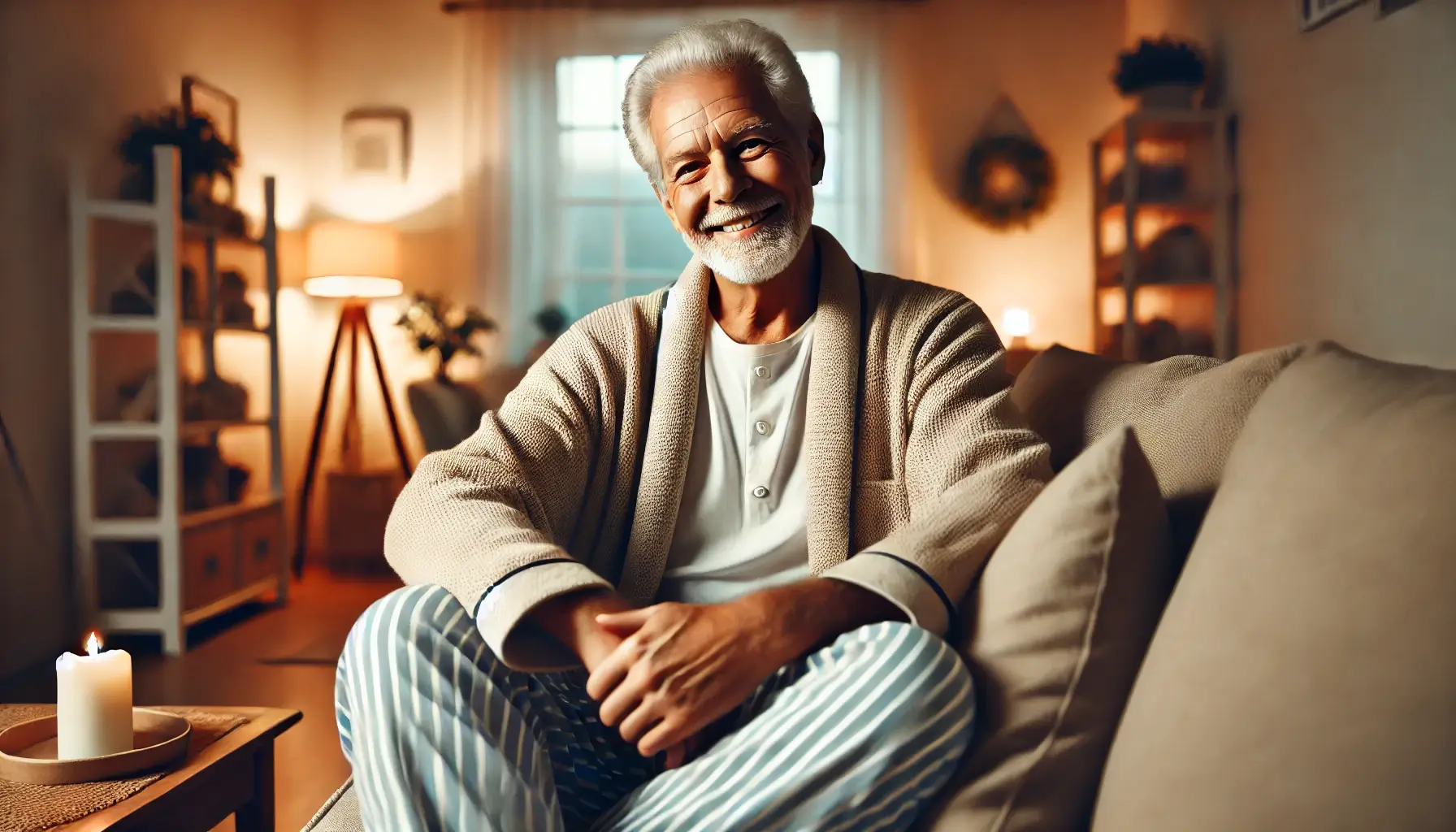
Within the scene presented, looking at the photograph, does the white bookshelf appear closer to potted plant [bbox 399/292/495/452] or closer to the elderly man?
potted plant [bbox 399/292/495/452]

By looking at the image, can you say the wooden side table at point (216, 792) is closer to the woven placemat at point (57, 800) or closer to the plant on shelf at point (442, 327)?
the woven placemat at point (57, 800)

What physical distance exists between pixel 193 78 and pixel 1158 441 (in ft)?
12.3

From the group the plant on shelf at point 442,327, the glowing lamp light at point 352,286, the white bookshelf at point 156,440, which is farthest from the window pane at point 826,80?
the white bookshelf at point 156,440

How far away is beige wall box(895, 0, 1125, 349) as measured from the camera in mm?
4441

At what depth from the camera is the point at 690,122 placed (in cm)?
135

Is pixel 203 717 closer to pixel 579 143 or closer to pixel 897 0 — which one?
pixel 579 143

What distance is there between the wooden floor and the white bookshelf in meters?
0.10

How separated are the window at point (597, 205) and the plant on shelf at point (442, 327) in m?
0.34

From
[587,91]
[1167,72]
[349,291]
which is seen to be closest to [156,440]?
[349,291]

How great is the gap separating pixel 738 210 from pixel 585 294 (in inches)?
128

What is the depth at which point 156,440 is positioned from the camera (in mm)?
3316

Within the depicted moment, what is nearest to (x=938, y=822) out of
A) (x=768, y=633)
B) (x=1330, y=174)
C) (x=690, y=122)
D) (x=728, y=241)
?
(x=768, y=633)

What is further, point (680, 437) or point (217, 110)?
point (217, 110)

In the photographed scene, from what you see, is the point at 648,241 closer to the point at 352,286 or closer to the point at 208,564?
the point at 352,286
